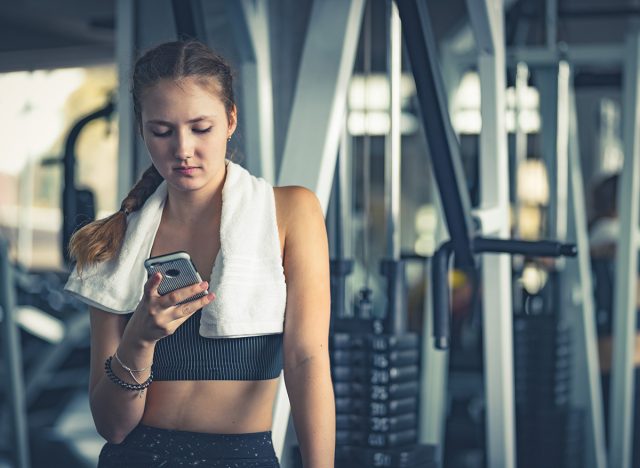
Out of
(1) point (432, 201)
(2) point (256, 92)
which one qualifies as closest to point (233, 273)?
(2) point (256, 92)

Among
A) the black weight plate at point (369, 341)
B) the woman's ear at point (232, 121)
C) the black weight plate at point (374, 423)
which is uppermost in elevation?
the woman's ear at point (232, 121)

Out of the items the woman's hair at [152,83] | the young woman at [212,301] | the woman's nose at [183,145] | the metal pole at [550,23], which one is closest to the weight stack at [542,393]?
the metal pole at [550,23]

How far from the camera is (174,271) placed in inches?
45.0

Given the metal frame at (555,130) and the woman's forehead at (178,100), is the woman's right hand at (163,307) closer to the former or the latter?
the woman's forehead at (178,100)

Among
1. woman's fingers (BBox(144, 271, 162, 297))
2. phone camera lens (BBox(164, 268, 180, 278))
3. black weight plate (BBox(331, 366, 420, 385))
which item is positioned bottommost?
black weight plate (BBox(331, 366, 420, 385))

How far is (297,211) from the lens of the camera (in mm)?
1346

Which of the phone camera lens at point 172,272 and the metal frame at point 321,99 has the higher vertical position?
the metal frame at point 321,99

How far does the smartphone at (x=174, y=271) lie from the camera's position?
113cm

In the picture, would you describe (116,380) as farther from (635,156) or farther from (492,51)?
(635,156)

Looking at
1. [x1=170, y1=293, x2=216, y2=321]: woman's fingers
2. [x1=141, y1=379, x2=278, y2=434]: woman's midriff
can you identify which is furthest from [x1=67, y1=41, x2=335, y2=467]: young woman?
[x1=170, y1=293, x2=216, y2=321]: woman's fingers

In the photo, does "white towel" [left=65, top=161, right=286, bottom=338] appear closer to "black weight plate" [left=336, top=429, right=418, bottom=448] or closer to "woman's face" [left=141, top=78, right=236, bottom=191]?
"woman's face" [left=141, top=78, right=236, bottom=191]

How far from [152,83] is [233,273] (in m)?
0.28

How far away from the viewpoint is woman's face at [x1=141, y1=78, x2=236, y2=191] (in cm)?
124

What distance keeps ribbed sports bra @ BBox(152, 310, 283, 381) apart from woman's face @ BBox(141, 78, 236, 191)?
21 cm
